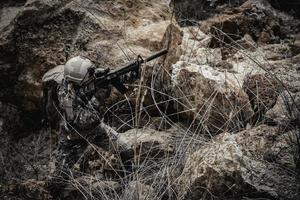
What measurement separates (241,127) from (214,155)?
0.59 meters

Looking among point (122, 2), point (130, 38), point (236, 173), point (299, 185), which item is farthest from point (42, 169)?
point (299, 185)

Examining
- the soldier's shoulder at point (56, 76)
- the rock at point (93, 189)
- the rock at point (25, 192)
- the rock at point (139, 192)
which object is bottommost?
the rock at point (25, 192)

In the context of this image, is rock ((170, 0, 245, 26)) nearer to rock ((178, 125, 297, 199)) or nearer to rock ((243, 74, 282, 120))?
rock ((243, 74, 282, 120))

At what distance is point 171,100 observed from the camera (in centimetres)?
429

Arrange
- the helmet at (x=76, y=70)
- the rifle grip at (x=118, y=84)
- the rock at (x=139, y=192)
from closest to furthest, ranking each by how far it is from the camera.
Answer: the rock at (x=139, y=192)
the helmet at (x=76, y=70)
the rifle grip at (x=118, y=84)

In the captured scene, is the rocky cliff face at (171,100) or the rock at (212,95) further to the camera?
the rock at (212,95)

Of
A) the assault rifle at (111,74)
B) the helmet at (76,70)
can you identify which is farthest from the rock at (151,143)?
the helmet at (76,70)

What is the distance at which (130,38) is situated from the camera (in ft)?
15.8

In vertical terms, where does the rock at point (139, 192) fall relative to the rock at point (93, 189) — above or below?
above

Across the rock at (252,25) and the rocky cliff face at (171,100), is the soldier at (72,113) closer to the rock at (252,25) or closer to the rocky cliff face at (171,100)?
the rocky cliff face at (171,100)

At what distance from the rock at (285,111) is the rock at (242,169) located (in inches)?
3.6

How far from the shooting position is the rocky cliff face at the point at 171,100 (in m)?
3.12

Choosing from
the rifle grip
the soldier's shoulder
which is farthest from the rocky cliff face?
the soldier's shoulder

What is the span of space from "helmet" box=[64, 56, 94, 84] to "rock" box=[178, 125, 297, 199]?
1.16m
